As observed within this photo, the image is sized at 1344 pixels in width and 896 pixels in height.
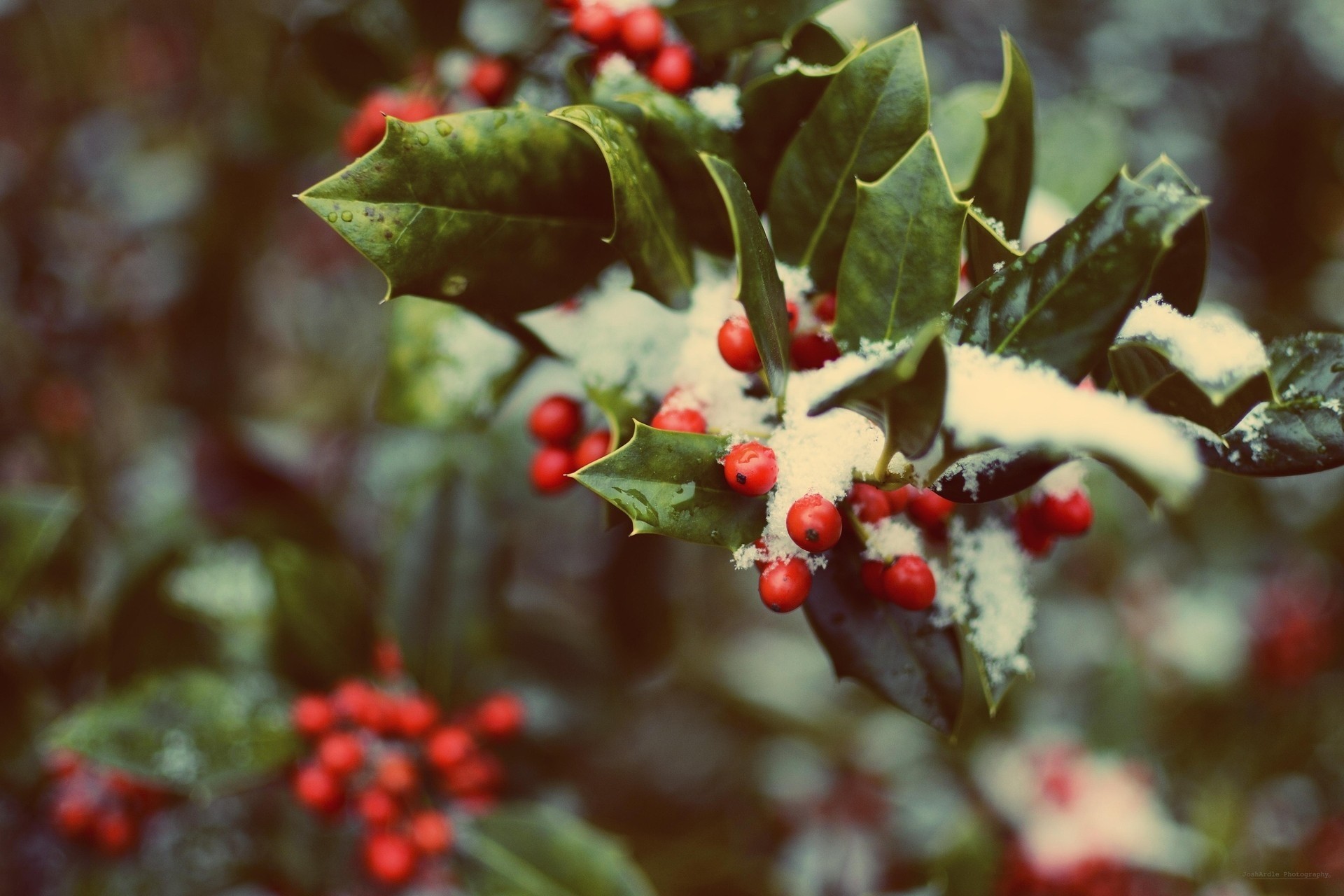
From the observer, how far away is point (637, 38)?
0.93m

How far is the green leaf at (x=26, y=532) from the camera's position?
138 cm

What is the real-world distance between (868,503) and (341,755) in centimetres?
86

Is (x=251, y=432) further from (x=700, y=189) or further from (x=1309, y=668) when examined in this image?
(x=1309, y=668)

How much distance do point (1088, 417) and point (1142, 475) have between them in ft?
0.20

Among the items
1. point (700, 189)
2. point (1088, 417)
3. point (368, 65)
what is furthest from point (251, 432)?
point (1088, 417)

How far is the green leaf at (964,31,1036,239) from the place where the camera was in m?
0.84

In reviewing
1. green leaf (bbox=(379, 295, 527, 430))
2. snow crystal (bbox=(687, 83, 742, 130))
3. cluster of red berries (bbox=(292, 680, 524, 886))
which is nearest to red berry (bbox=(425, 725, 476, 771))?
cluster of red berries (bbox=(292, 680, 524, 886))

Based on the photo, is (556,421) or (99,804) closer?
(556,421)

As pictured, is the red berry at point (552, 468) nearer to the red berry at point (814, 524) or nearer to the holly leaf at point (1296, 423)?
the red berry at point (814, 524)

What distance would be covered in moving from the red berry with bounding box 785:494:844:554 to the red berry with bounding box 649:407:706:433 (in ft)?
0.43

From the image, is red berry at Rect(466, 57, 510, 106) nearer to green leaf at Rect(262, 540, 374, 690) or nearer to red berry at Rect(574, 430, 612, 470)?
red berry at Rect(574, 430, 612, 470)

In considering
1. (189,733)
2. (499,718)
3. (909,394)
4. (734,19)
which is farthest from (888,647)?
(189,733)

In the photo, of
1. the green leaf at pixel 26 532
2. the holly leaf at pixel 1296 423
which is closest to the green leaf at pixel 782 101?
the holly leaf at pixel 1296 423

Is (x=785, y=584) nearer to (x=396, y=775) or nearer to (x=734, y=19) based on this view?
(x=734, y=19)
